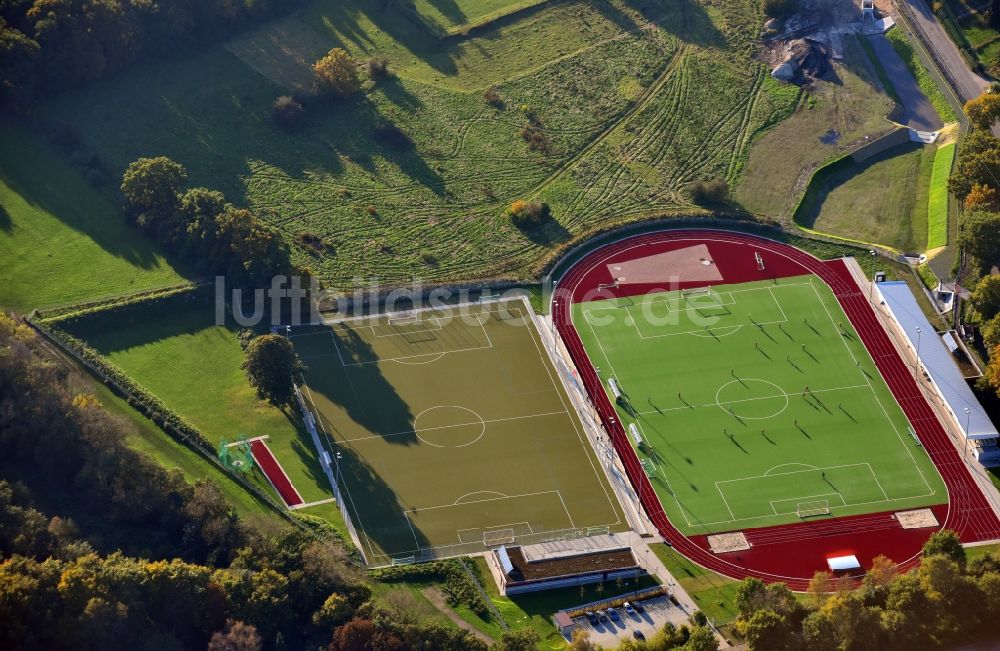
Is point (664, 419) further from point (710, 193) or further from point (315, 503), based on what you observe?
point (710, 193)

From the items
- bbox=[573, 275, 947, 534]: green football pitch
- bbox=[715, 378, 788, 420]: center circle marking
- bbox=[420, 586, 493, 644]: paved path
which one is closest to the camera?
bbox=[420, 586, 493, 644]: paved path

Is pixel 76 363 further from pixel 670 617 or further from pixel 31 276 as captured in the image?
pixel 670 617

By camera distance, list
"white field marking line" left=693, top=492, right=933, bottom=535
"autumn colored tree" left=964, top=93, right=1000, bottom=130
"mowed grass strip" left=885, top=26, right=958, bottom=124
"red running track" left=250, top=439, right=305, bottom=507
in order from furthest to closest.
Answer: "mowed grass strip" left=885, top=26, right=958, bottom=124 → "autumn colored tree" left=964, top=93, right=1000, bottom=130 → "red running track" left=250, top=439, right=305, bottom=507 → "white field marking line" left=693, top=492, right=933, bottom=535

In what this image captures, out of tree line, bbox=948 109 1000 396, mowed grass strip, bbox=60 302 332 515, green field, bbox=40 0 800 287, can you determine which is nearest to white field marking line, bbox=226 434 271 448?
mowed grass strip, bbox=60 302 332 515

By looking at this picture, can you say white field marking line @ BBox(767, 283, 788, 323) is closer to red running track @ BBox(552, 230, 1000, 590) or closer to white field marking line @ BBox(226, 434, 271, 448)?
red running track @ BBox(552, 230, 1000, 590)

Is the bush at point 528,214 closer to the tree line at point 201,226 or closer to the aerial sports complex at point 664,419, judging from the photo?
the aerial sports complex at point 664,419

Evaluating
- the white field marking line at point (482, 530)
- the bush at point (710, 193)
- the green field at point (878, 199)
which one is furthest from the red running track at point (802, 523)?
the white field marking line at point (482, 530)

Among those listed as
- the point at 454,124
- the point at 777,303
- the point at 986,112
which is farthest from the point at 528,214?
the point at 986,112
